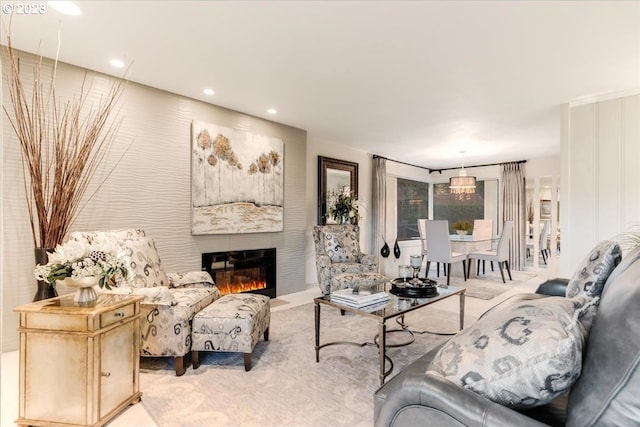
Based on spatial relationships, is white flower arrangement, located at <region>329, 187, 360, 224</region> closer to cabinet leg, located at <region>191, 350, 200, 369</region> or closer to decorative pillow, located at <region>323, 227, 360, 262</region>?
decorative pillow, located at <region>323, 227, 360, 262</region>

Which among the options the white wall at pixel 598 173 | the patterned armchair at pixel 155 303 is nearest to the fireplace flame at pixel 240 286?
the patterned armchair at pixel 155 303

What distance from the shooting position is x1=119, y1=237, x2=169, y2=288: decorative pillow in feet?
8.21

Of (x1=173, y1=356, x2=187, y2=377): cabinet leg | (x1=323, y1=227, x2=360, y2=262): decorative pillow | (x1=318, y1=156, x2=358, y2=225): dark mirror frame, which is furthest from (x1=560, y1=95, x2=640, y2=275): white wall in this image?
(x1=173, y1=356, x2=187, y2=377): cabinet leg

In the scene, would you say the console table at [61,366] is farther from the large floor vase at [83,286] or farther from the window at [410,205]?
the window at [410,205]

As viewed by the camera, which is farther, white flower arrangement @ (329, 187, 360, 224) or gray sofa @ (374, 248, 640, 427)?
white flower arrangement @ (329, 187, 360, 224)

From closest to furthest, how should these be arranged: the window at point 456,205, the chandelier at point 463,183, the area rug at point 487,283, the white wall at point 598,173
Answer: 1. the white wall at point 598,173
2. the area rug at point 487,283
3. the chandelier at point 463,183
4. the window at point 456,205

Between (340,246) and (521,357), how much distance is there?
3773 millimetres

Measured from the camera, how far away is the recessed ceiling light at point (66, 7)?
2031mm

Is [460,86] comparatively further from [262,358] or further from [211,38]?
[262,358]

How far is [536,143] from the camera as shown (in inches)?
216

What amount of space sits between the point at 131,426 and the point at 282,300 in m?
2.64

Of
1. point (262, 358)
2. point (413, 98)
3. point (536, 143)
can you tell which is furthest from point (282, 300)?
point (536, 143)

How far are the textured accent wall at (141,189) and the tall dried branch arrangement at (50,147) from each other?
0.09 metres

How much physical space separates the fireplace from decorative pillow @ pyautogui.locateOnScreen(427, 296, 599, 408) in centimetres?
328
